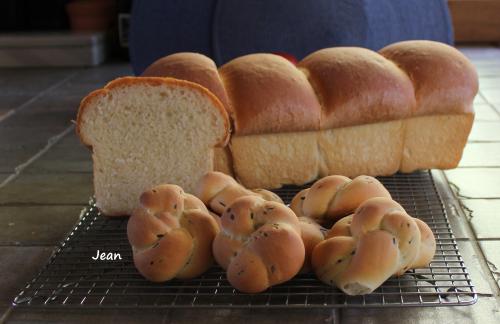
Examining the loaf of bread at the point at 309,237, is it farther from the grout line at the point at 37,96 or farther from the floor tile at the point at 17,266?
the grout line at the point at 37,96

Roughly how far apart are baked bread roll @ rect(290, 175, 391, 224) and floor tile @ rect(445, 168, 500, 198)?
1.61 ft

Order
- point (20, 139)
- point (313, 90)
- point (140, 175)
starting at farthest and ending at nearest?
point (20, 139) < point (313, 90) < point (140, 175)

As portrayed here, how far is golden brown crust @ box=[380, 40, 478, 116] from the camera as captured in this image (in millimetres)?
1555

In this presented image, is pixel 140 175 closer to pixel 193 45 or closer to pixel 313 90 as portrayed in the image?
pixel 313 90

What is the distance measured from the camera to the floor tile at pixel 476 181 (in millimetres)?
1549

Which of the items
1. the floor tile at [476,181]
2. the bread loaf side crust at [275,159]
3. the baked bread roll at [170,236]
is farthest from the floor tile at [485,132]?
the baked bread roll at [170,236]

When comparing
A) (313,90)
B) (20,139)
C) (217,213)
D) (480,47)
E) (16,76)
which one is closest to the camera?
(217,213)

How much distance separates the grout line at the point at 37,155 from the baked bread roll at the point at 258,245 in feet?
2.93

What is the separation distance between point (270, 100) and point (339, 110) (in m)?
0.16

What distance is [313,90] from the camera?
1528 millimetres

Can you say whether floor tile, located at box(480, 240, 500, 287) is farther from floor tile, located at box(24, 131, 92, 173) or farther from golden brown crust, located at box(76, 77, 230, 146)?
floor tile, located at box(24, 131, 92, 173)

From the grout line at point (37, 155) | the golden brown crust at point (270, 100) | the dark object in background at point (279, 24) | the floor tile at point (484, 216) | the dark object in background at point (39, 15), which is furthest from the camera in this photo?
the dark object in background at point (39, 15)

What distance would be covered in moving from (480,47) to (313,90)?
307 cm

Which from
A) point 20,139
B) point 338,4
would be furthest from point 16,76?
point 338,4
